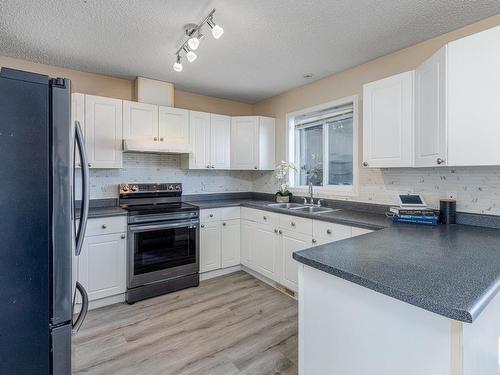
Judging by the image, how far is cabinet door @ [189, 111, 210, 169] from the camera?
134 inches

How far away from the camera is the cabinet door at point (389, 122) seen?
206 centimetres

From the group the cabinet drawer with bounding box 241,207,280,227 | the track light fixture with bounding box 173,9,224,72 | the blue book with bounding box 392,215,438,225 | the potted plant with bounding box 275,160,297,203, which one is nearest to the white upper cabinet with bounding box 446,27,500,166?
the blue book with bounding box 392,215,438,225

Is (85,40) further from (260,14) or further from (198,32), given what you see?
(260,14)

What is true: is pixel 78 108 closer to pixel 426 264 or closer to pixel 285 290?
pixel 285 290

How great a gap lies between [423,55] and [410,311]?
2.25 meters

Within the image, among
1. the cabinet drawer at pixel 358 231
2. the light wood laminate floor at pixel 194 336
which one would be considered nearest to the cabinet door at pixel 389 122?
the cabinet drawer at pixel 358 231

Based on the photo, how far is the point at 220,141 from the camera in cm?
365

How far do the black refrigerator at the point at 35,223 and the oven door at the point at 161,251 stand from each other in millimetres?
1661

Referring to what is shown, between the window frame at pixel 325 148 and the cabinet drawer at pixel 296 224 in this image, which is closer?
the cabinet drawer at pixel 296 224

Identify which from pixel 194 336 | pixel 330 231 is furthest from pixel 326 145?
pixel 194 336

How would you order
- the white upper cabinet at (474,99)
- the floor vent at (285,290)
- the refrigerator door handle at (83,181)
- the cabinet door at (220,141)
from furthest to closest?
the cabinet door at (220,141) < the floor vent at (285,290) < the white upper cabinet at (474,99) < the refrigerator door handle at (83,181)

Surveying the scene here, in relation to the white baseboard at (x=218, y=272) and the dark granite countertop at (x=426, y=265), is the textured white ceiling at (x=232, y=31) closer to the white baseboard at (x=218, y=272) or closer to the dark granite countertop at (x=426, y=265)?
the dark granite countertop at (x=426, y=265)

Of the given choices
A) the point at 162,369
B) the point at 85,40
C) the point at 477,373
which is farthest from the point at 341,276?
the point at 85,40

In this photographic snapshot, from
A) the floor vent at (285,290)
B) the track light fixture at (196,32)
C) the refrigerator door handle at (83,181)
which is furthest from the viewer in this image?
the floor vent at (285,290)
